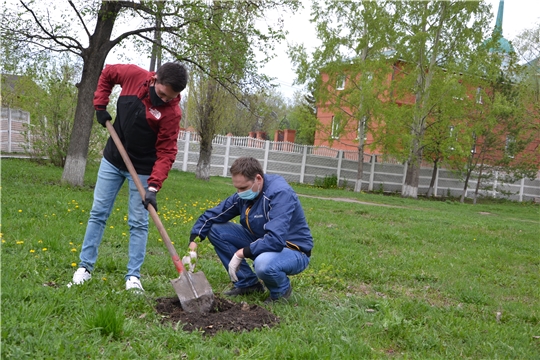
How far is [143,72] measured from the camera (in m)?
4.09

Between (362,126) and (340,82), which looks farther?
(362,126)

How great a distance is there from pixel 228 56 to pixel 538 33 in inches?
697

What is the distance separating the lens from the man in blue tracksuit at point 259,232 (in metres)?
3.97

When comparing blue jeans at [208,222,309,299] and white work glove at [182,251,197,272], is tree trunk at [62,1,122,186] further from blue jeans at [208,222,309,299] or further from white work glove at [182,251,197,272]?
white work glove at [182,251,197,272]

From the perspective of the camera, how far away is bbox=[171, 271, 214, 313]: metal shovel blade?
12.2 ft

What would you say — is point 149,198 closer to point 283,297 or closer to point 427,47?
point 283,297

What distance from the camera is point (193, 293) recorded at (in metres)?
3.74

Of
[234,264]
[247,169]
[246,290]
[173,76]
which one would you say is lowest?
[246,290]

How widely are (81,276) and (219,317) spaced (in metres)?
1.21

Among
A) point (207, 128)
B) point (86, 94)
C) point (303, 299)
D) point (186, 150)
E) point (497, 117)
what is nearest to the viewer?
point (303, 299)

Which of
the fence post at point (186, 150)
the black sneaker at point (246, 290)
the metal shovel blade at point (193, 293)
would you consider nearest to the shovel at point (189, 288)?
the metal shovel blade at point (193, 293)

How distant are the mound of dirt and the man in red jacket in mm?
385

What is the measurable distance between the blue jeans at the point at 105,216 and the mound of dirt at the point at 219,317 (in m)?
0.50

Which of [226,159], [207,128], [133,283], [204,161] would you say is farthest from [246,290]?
[226,159]
